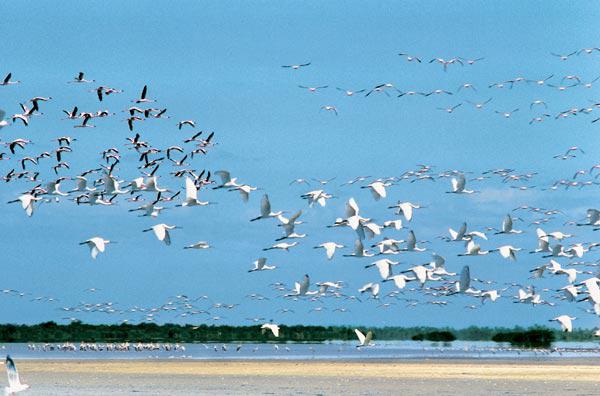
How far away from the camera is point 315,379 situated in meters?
53.4

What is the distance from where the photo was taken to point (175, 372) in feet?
203

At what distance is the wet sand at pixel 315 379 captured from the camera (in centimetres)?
4459

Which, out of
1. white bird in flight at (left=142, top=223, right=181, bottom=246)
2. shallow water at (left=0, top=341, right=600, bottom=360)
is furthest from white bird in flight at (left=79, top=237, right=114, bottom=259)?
shallow water at (left=0, top=341, right=600, bottom=360)

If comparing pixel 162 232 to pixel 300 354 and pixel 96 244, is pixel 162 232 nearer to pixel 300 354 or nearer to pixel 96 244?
pixel 96 244

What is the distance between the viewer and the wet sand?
4459 centimetres

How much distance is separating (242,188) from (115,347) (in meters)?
63.7

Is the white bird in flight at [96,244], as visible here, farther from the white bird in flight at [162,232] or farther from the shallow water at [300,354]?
the shallow water at [300,354]

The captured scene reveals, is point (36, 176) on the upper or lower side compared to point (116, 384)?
upper

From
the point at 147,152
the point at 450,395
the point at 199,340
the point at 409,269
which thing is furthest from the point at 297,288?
the point at 199,340

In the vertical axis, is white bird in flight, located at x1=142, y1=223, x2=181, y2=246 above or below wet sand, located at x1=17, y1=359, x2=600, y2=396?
above

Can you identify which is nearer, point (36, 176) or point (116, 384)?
point (116, 384)

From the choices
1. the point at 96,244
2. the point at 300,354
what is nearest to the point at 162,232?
the point at 96,244

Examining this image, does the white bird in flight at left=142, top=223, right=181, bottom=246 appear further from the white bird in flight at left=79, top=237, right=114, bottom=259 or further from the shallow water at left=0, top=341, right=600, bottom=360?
the shallow water at left=0, top=341, right=600, bottom=360

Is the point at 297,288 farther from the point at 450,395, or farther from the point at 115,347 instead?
the point at 115,347
